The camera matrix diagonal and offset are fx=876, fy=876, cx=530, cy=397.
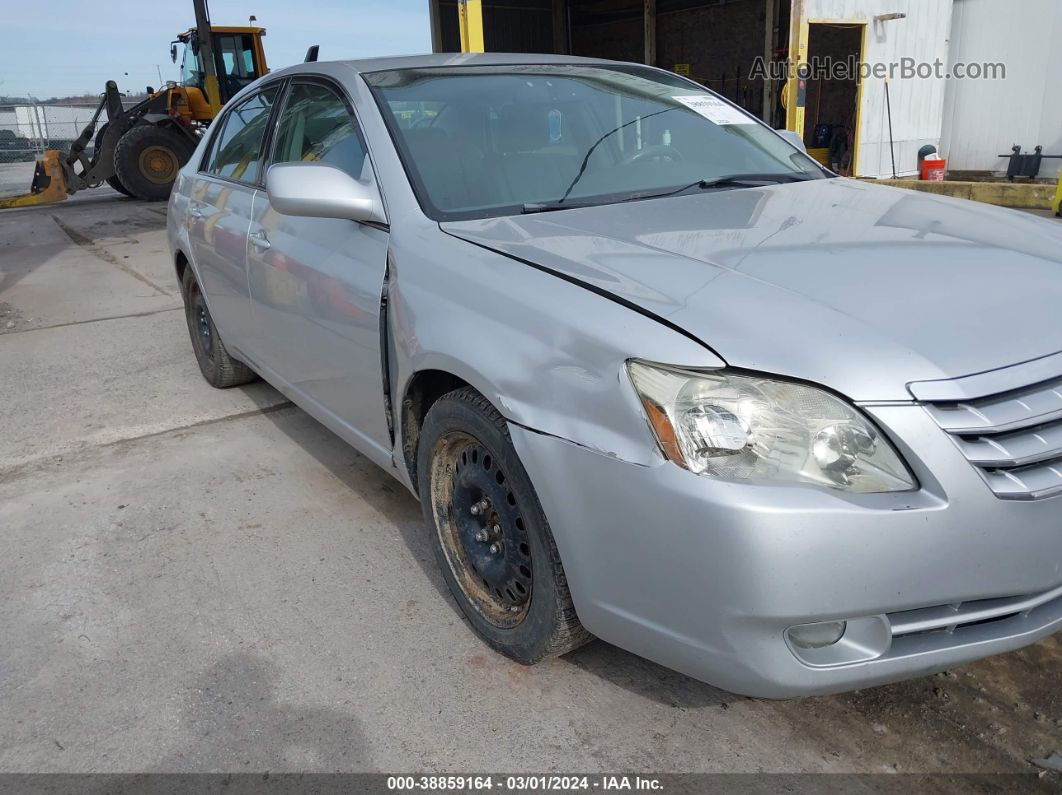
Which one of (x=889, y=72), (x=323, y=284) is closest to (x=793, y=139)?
(x=323, y=284)

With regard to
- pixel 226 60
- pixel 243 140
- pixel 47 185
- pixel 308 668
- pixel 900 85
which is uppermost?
pixel 226 60

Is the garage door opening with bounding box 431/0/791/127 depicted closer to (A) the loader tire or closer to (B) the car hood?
(A) the loader tire

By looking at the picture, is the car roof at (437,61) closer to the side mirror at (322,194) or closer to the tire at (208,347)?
the side mirror at (322,194)

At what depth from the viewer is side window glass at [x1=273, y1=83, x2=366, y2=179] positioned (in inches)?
121

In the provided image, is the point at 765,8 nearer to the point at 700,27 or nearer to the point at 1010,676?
the point at 700,27

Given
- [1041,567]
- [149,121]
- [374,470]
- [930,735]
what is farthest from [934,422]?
[149,121]

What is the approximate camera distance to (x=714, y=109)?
3.56m

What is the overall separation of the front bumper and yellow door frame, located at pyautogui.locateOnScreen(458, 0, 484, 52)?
875cm

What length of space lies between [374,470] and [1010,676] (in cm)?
257

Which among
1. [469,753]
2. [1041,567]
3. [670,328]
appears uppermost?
[670,328]

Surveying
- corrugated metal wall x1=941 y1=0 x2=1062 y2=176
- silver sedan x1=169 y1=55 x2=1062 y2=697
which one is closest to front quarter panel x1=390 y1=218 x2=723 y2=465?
silver sedan x1=169 y1=55 x2=1062 y2=697

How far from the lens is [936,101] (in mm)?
14586

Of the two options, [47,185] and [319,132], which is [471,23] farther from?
[47,185]

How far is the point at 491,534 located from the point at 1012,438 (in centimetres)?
135
